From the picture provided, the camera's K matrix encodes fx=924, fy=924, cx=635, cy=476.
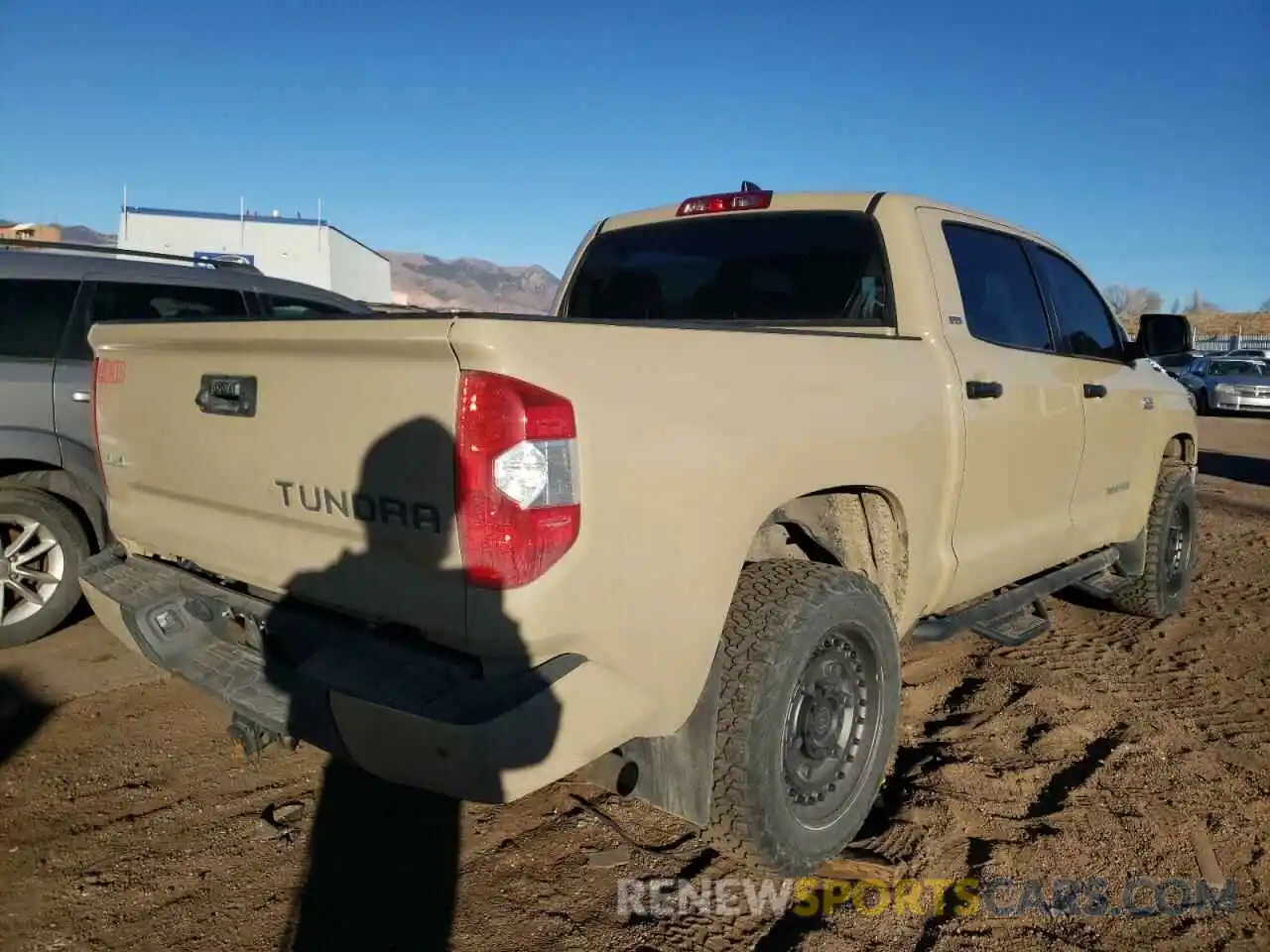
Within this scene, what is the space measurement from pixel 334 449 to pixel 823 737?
66.0 inches

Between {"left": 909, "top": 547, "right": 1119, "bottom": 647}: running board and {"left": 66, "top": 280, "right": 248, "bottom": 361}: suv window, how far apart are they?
3823mm

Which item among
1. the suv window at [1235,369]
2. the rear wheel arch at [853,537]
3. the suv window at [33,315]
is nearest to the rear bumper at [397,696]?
the rear wheel arch at [853,537]

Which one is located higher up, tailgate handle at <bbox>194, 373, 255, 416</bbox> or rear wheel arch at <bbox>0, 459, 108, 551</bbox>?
tailgate handle at <bbox>194, 373, 255, 416</bbox>

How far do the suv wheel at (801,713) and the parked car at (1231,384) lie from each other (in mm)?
24160

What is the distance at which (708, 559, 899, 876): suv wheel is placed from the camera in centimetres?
246

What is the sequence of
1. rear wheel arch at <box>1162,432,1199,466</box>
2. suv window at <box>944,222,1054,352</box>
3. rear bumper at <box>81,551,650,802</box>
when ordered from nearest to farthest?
rear bumper at <box>81,551,650,802</box>, suv window at <box>944,222,1054,352</box>, rear wheel arch at <box>1162,432,1199,466</box>

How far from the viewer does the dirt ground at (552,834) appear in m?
2.51

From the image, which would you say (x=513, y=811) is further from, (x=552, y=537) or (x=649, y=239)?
(x=649, y=239)

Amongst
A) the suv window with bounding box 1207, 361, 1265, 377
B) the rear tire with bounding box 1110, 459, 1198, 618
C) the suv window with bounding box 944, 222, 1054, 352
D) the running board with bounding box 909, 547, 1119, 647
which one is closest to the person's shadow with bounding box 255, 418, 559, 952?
the running board with bounding box 909, 547, 1119, 647

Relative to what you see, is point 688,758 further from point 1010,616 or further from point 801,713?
point 1010,616

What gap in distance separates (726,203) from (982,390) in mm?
1358

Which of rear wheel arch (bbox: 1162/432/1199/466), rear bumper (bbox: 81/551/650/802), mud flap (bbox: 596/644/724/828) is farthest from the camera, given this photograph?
rear wheel arch (bbox: 1162/432/1199/466)

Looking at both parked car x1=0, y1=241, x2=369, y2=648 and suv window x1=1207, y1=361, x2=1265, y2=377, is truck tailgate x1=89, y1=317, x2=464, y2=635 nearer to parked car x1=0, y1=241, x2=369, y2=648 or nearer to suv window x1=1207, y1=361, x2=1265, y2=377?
parked car x1=0, y1=241, x2=369, y2=648

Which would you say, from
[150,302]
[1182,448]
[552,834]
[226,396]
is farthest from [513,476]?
[1182,448]
